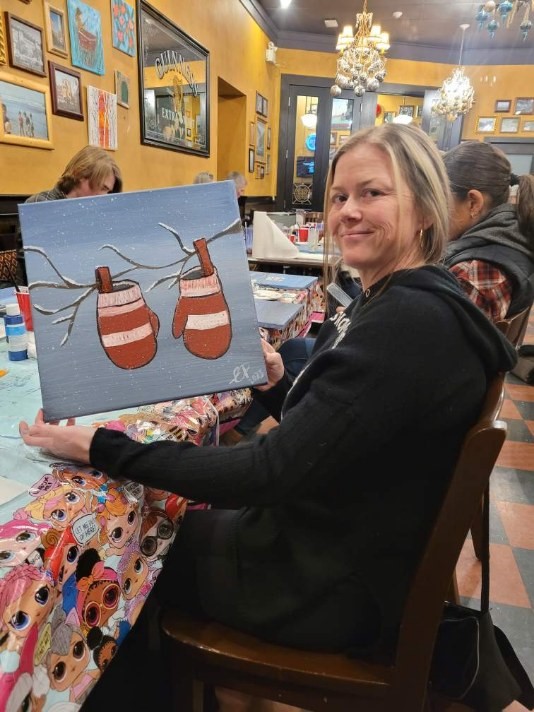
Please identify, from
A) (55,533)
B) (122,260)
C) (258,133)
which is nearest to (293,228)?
(258,133)

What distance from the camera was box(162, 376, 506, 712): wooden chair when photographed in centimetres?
59

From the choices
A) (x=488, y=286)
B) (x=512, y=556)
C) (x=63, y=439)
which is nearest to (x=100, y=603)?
(x=63, y=439)

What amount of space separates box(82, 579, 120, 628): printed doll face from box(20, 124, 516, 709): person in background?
14cm

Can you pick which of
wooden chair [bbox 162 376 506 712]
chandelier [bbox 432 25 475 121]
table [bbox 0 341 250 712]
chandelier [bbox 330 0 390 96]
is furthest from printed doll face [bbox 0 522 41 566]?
chandelier [bbox 432 25 475 121]

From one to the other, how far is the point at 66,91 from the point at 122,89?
2.22ft

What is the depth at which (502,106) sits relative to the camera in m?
8.28

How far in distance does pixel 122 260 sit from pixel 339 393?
17.0 inches

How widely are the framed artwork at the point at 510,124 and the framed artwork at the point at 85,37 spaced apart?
751 centimetres

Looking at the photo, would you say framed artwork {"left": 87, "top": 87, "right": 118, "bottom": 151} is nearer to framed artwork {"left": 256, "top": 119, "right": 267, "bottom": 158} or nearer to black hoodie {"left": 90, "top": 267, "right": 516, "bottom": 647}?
black hoodie {"left": 90, "top": 267, "right": 516, "bottom": 647}

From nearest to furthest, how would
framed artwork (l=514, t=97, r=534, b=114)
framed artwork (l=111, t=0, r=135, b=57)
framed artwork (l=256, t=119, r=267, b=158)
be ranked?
framed artwork (l=111, t=0, r=135, b=57) → framed artwork (l=256, t=119, r=267, b=158) → framed artwork (l=514, t=97, r=534, b=114)

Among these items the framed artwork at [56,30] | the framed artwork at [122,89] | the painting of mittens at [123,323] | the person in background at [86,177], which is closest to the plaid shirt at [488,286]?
the painting of mittens at [123,323]

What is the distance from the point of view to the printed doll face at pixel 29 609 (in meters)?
0.51

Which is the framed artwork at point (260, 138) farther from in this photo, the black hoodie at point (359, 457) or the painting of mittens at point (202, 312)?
the black hoodie at point (359, 457)

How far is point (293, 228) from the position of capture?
486 cm
